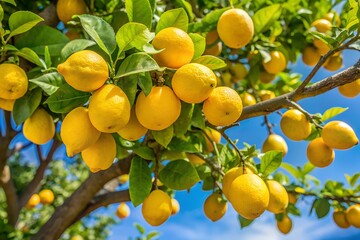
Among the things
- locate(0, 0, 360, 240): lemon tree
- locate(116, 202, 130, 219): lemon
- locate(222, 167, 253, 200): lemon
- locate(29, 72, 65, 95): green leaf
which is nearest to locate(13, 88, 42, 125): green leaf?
locate(0, 0, 360, 240): lemon tree

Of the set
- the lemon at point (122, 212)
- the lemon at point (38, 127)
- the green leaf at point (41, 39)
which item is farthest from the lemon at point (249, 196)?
the lemon at point (122, 212)

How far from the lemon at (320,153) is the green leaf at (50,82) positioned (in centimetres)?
84

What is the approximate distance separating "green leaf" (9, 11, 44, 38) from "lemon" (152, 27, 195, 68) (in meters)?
0.37

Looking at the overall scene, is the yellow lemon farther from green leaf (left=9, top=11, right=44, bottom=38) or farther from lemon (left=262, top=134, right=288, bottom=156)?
green leaf (left=9, top=11, right=44, bottom=38)

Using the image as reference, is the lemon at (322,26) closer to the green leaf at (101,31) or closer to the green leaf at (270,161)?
the green leaf at (270,161)

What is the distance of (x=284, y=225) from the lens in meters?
1.95

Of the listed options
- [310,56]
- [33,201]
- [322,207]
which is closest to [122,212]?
[33,201]

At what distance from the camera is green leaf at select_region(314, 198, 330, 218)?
1.85 meters

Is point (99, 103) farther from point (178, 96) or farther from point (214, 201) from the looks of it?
point (214, 201)

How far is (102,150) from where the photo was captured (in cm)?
95

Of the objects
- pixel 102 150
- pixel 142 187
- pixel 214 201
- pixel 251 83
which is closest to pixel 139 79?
pixel 102 150

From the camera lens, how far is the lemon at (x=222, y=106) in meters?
0.94

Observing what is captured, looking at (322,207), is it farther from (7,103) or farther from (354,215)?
(7,103)

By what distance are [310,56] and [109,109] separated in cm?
152
